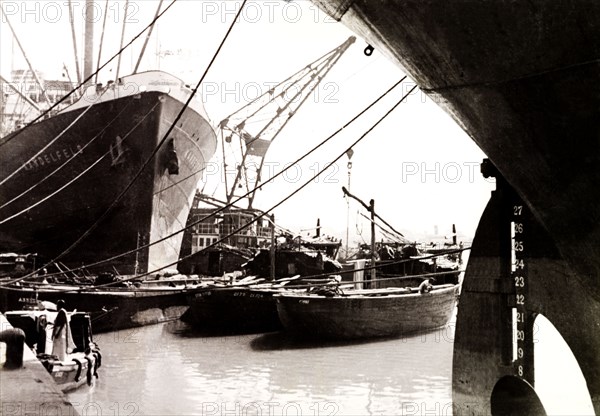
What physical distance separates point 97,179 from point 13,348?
13167 mm

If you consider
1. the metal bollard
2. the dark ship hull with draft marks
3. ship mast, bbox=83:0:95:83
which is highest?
ship mast, bbox=83:0:95:83

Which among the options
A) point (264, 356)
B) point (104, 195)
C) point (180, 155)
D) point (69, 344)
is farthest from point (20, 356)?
point (180, 155)

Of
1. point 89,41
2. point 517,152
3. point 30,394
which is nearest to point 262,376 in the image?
point 30,394

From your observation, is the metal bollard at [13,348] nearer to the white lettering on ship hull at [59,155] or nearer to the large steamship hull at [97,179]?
the large steamship hull at [97,179]

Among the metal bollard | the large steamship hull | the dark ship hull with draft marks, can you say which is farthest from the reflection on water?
the dark ship hull with draft marks

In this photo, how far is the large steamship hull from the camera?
1669 centimetres

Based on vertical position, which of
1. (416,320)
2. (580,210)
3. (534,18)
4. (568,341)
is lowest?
(416,320)

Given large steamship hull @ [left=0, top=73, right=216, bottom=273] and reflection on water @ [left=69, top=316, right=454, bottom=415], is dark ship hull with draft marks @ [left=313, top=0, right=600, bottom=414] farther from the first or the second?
large steamship hull @ [left=0, top=73, right=216, bottom=273]

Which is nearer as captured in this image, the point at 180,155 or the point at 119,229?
the point at 119,229

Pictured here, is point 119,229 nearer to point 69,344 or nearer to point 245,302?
point 245,302

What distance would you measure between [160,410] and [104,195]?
32.5 feet

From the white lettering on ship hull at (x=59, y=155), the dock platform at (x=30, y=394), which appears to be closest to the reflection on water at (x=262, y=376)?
the dock platform at (x=30, y=394)

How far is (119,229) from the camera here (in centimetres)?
1719

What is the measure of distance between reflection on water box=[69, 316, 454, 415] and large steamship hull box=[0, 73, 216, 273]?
3.84m
